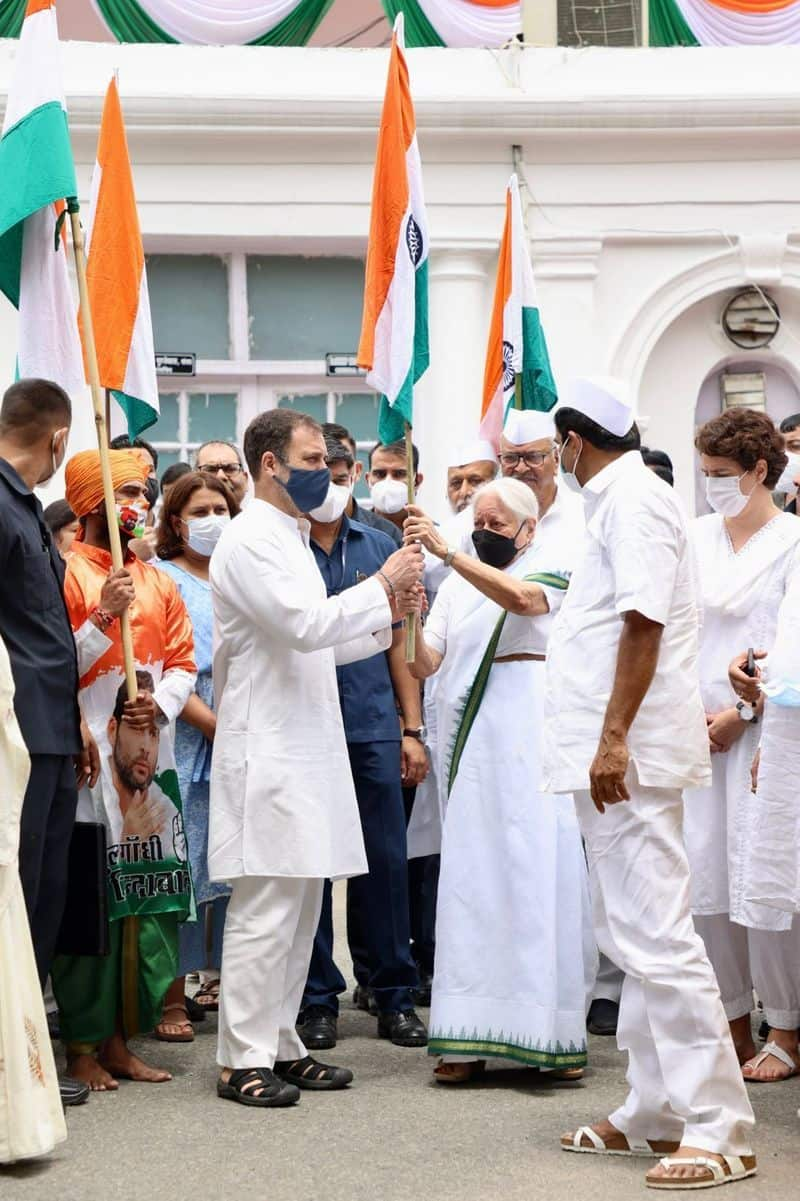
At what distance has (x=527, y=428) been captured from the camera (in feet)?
20.5

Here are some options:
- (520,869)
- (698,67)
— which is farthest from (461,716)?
(698,67)

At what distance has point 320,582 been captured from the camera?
561cm

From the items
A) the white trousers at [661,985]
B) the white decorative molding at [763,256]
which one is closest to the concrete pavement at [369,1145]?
the white trousers at [661,985]

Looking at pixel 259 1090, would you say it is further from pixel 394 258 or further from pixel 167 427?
pixel 167 427

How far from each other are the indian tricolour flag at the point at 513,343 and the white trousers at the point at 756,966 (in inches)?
95.2

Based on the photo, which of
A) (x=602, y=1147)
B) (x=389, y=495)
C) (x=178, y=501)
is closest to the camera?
(x=602, y=1147)

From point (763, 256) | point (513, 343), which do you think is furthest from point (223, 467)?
point (763, 256)

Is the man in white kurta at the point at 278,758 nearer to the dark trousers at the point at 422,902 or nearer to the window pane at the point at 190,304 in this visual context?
the dark trousers at the point at 422,902

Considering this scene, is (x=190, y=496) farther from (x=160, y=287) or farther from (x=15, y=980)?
(x=160, y=287)

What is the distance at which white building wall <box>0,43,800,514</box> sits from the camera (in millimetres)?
11781

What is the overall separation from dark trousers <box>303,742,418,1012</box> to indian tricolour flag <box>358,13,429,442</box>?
118 centimetres

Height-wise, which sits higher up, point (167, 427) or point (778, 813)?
point (167, 427)

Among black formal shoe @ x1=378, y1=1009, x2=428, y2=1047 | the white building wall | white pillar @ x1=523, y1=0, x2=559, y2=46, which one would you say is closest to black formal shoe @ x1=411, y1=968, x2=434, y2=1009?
black formal shoe @ x1=378, y1=1009, x2=428, y2=1047

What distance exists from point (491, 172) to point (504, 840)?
7249mm
